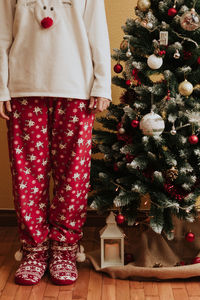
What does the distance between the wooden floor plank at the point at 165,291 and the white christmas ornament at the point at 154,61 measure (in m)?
0.84

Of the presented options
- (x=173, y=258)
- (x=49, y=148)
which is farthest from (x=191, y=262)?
(x=49, y=148)

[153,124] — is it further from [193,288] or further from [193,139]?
[193,288]

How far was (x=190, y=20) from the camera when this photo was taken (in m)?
1.56

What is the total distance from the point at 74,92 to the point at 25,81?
0.60ft

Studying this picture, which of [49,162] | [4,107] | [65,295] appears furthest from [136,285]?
[4,107]

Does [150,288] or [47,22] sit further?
[150,288]

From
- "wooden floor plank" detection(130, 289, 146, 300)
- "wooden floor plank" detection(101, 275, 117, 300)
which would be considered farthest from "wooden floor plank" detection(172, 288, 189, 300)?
"wooden floor plank" detection(101, 275, 117, 300)

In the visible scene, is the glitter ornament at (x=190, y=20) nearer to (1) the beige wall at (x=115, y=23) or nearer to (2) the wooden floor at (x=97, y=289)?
(1) the beige wall at (x=115, y=23)

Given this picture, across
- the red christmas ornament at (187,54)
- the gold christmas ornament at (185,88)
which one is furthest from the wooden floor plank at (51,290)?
the red christmas ornament at (187,54)

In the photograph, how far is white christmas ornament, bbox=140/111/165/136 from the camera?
1.61 metres

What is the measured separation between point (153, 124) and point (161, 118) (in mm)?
40

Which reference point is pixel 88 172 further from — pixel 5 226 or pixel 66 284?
pixel 5 226

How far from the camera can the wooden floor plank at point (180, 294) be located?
160 cm

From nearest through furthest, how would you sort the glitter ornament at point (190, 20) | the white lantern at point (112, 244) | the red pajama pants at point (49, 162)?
the glitter ornament at point (190, 20)
the red pajama pants at point (49, 162)
the white lantern at point (112, 244)
